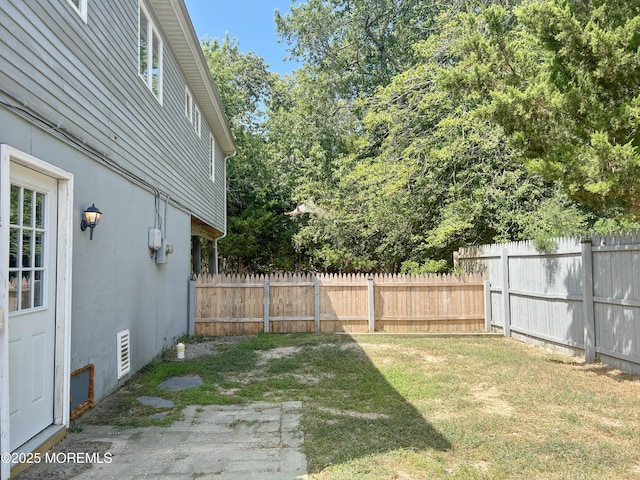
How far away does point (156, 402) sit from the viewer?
4.59m

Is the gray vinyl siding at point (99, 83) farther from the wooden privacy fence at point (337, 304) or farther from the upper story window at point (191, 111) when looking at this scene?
the wooden privacy fence at point (337, 304)

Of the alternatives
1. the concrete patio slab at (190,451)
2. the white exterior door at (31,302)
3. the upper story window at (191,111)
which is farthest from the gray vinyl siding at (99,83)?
the concrete patio slab at (190,451)

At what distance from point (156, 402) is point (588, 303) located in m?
5.67

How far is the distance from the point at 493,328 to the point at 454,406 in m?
5.25

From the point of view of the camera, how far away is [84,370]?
411 centimetres

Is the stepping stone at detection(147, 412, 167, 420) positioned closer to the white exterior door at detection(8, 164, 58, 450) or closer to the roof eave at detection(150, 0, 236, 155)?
the white exterior door at detection(8, 164, 58, 450)

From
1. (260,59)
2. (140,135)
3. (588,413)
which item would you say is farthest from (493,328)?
(260,59)

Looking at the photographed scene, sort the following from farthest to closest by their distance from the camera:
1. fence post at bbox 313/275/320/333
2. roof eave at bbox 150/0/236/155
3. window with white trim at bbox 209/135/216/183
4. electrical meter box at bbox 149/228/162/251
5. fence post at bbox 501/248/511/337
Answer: window with white trim at bbox 209/135/216/183
fence post at bbox 313/275/320/333
fence post at bbox 501/248/511/337
roof eave at bbox 150/0/236/155
electrical meter box at bbox 149/228/162/251

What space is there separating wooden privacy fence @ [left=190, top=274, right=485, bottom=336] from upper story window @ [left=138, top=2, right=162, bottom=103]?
13.7 feet

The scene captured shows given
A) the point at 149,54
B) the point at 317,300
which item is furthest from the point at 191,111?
the point at 317,300

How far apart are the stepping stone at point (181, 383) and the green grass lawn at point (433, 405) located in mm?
121

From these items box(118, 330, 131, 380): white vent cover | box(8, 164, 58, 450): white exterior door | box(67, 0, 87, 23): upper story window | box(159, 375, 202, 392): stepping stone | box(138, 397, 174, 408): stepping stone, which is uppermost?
box(67, 0, 87, 23): upper story window

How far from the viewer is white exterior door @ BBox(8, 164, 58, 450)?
3.09 metres

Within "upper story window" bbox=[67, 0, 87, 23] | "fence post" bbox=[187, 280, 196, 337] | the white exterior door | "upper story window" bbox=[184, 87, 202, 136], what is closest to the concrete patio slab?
the white exterior door
